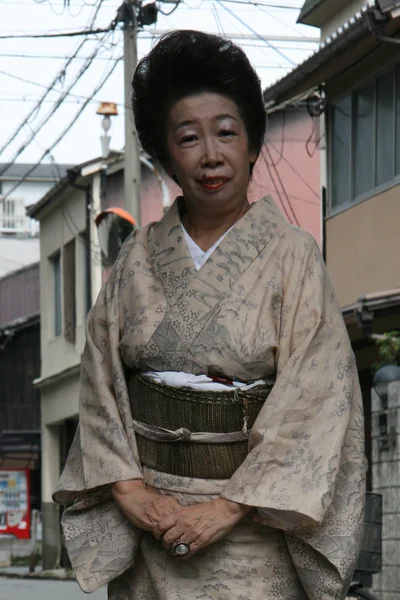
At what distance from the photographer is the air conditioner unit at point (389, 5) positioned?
12820 mm

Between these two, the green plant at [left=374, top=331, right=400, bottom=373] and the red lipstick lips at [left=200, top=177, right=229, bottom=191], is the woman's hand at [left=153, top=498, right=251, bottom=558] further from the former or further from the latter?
the green plant at [left=374, top=331, right=400, bottom=373]

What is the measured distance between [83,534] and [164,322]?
68 cm

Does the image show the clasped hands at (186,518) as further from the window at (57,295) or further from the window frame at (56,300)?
the window at (57,295)

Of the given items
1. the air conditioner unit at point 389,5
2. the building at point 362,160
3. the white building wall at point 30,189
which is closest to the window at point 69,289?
the building at point 362,160

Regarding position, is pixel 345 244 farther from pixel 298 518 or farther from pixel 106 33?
pixel 298 518

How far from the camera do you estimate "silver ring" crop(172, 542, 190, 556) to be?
3.50m

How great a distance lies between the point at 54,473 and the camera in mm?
27141

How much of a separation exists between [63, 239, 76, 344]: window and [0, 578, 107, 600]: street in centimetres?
745

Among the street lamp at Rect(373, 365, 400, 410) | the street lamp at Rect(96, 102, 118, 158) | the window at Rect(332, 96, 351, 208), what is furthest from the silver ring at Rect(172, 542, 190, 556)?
the street lamp at Rect(96, 102, 118, 158)

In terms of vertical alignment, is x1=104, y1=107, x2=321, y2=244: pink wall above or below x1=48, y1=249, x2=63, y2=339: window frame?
above

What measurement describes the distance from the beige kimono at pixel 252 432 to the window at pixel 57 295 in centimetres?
2346

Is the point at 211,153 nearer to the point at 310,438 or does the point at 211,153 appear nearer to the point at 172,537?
the point at 310,438

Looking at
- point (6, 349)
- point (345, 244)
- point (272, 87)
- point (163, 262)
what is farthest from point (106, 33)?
point (6, 349)

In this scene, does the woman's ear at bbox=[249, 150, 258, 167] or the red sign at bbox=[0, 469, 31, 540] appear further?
the red sign at bbox=[0, 469, 31, 540]
